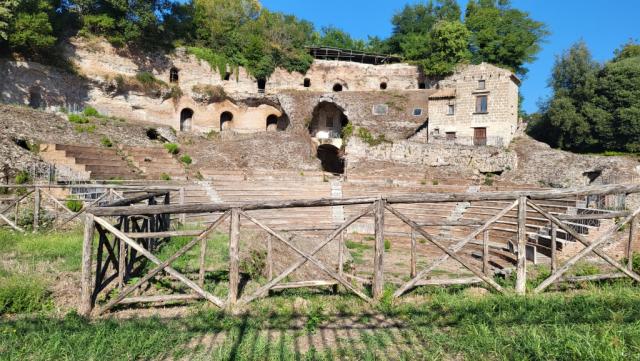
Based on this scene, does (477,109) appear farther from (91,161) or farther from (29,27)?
(29,27)

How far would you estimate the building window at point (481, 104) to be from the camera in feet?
92.6

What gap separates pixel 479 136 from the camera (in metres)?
28.6

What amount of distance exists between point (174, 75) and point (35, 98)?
11.8 meters

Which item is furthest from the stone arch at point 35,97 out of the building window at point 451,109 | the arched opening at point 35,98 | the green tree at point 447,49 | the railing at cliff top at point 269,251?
the green tree at point 447,49

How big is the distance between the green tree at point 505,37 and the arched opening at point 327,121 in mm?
16245

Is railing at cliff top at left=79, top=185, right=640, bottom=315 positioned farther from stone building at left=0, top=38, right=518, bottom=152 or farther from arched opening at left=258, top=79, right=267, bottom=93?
arched opening at left=258, top=79, right=267, bottom=93

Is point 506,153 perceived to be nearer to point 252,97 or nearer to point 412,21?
point 252,97

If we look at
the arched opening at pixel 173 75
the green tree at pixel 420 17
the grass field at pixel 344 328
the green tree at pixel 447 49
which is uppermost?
the green tree at pixel 420 17

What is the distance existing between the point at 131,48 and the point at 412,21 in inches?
1417

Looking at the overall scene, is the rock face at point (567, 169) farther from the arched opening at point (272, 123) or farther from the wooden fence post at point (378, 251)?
the arched opening at point (272, 123)

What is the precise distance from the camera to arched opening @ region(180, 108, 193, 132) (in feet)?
116

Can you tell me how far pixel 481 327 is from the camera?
3.91 metres

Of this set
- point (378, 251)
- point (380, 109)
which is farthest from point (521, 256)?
point (380, 109)

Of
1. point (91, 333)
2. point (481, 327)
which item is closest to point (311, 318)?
point (481, 327)
